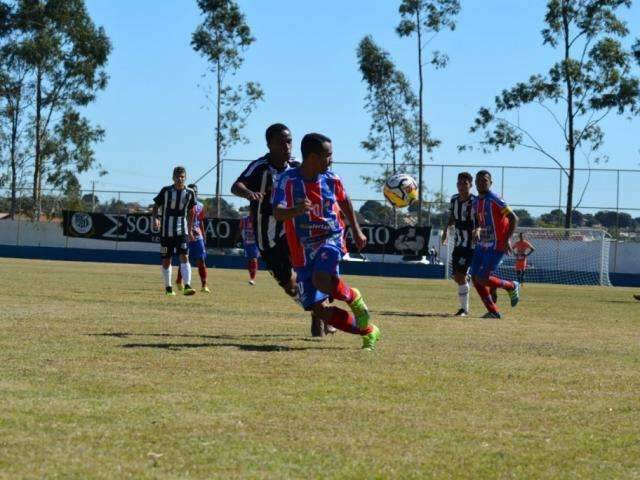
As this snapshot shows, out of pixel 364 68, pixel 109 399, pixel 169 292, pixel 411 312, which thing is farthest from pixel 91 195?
pixel 109 399

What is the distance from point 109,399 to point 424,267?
39.6 m

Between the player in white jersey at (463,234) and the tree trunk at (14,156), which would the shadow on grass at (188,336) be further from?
the tree trunk at (14,156)

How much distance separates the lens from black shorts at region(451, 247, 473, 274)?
16891 millimetres

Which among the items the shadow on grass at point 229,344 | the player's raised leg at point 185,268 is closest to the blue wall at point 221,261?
the player's raised leg at point 185,268

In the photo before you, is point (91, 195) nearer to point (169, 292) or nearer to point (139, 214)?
point (139, 214)

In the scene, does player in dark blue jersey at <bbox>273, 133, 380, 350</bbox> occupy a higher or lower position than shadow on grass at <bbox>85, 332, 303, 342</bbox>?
higher

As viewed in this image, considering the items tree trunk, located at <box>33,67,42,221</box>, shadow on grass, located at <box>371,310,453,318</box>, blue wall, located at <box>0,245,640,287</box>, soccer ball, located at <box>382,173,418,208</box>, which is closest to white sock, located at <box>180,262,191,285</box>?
shadow on grass, located at <box>371,310,453,318</box>

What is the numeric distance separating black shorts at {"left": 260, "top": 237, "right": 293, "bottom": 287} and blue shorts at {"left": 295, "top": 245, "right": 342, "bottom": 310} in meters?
1.38

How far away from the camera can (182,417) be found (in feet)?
19.8

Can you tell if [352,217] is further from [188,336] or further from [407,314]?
[407,314]

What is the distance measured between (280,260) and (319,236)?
166 centimetres

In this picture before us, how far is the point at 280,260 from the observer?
11367 mm

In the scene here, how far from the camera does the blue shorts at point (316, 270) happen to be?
9.65m

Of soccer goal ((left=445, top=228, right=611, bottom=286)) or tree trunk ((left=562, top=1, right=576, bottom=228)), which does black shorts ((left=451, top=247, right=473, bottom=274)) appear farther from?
tree trunk ((left=562, top=1, right=576, bottom=228))
